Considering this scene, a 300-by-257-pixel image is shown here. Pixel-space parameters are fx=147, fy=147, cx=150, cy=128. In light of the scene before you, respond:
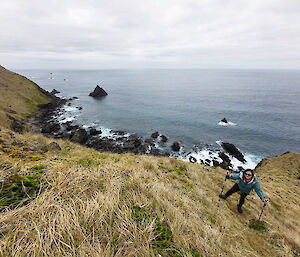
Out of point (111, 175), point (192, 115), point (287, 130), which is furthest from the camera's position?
point (192, 115)

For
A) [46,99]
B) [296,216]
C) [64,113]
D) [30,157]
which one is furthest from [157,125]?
[46,99]

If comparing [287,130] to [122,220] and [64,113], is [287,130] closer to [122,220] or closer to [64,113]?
[122,220]

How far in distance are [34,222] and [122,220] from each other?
1816mm

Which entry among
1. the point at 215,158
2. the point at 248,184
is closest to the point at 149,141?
the point at 215,158

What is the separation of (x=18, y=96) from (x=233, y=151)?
7674 cm

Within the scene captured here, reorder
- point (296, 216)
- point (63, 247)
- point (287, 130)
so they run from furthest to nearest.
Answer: point (287, 130), point (296, 216), point (63, 247)

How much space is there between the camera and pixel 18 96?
5691cm

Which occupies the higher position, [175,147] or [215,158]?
[175,147]

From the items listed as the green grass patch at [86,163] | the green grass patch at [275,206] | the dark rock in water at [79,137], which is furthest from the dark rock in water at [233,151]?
the dark rock in water at [79,137]

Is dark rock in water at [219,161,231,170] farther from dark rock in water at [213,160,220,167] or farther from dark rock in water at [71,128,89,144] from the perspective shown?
dark rock in water at [71,128,89,144]

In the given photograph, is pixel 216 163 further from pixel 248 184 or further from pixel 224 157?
pixel 248 184

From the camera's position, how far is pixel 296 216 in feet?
Result: 34.1

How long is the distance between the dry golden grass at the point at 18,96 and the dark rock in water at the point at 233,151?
5681 cm

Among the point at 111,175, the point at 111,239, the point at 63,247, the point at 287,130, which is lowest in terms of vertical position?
the point at 287,130
